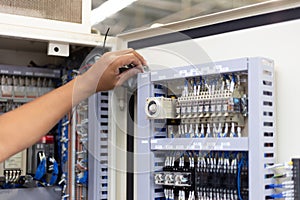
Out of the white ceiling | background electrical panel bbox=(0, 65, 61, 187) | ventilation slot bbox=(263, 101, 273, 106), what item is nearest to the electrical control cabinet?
ventilation slot bbox=(263, 101, 273, 106)

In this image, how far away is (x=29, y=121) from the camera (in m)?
1.06

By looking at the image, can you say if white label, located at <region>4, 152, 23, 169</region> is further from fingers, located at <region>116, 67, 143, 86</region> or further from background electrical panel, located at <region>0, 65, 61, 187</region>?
fingers, located at <region>116, 67, 143, 86</region>

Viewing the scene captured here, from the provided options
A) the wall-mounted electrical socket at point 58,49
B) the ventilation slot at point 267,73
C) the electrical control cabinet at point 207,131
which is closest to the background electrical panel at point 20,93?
the wall-mounted electrical socket at point 58,49

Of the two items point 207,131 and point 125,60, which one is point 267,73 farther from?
point 125,60

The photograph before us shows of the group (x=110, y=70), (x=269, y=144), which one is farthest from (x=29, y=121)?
(x=269, y=144)

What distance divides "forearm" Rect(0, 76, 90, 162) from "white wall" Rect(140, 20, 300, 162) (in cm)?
58

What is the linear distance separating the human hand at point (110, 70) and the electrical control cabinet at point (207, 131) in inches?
4.0

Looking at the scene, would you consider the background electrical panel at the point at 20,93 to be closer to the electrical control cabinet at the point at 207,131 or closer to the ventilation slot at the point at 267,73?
the electrical control cabinet at the point at 207,131

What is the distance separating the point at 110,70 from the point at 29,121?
0.41m

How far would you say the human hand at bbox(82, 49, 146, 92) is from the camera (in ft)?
4.33

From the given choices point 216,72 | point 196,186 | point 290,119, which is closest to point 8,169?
point 196,186

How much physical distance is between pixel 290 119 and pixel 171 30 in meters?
0.59

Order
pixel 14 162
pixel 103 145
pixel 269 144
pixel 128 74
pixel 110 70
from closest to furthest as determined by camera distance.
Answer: pixel 269 144 → pixel 110 70 → pixel 128 74 → pixel 103 145 → pixel 14 162

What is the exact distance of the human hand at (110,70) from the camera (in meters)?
1.32
